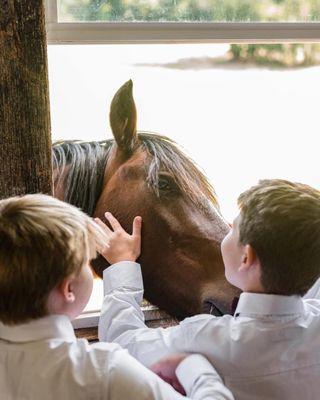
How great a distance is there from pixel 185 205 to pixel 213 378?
639 millimetres

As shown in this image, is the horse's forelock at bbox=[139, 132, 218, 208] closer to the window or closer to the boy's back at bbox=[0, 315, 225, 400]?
the window

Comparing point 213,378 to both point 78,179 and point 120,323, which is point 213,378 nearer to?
point 120,323

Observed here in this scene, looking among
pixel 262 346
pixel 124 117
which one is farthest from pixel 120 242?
pixel 262 346

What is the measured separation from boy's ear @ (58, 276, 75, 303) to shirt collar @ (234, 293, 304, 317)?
15.4 inches

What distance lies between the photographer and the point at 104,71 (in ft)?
5.58

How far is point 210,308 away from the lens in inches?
67.9

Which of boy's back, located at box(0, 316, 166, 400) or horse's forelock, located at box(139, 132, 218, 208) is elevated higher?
horse's forelock, located at box(139, 132, 218, 208)

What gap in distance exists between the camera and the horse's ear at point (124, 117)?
1.68 metres

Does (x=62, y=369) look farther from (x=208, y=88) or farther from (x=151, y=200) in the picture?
(x=208, y=88)

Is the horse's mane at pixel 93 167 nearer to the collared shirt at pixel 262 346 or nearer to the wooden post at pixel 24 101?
the wooden post at pixel 24 101

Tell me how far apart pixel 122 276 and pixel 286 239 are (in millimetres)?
485

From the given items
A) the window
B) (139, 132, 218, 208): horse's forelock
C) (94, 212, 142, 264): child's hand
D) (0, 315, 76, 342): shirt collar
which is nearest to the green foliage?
the window

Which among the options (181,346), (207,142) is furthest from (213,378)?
(207,142)

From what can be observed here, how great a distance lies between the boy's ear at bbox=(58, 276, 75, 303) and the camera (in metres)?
1.08
